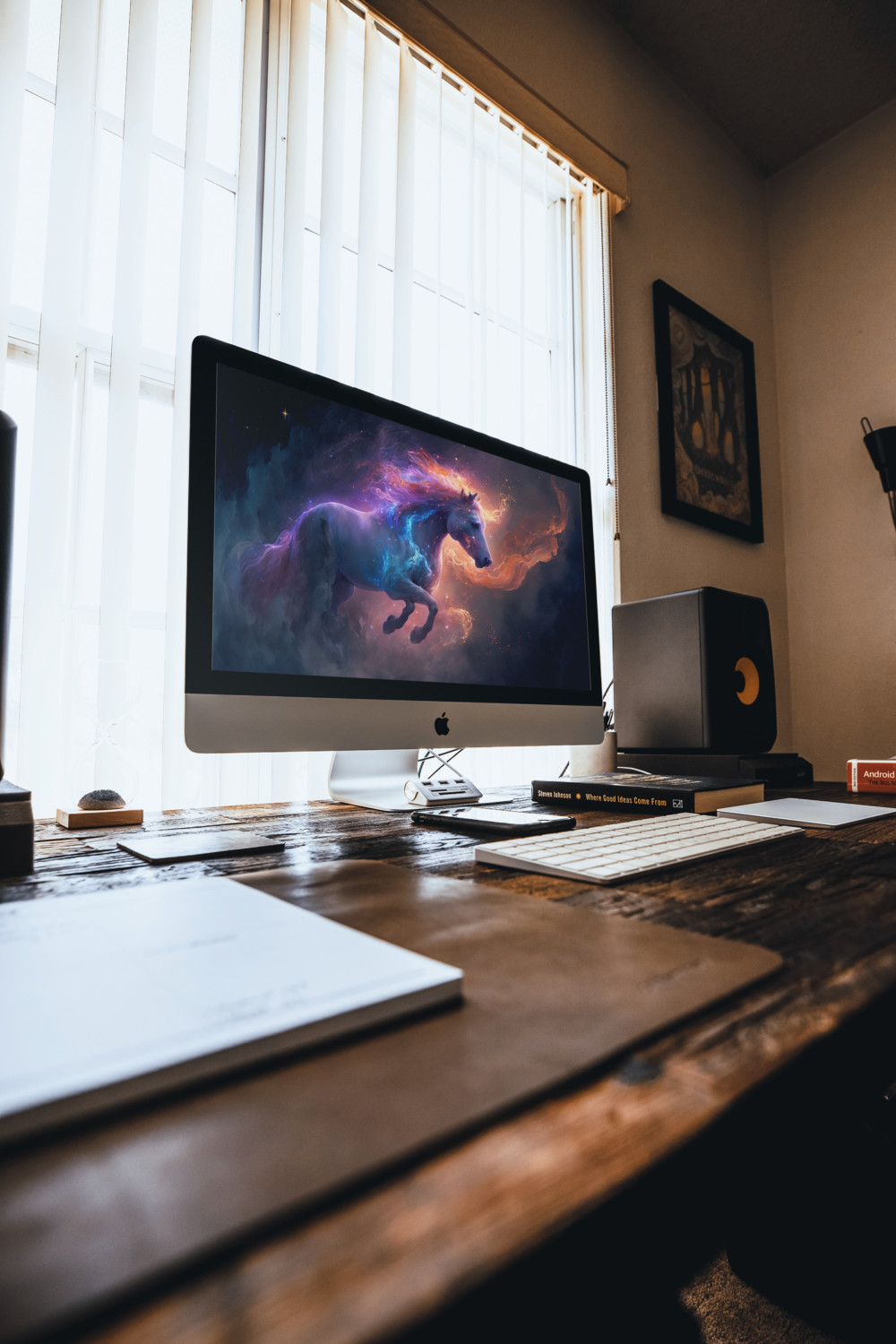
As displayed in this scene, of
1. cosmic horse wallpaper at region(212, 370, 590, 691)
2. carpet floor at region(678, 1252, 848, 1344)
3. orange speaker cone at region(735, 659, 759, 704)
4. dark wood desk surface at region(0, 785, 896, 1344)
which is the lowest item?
carpet floor at region(678, 1252, 848, 1344)

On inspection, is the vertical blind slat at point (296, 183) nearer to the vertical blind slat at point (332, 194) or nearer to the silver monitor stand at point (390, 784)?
the vertical blind slat at point (332, 194)

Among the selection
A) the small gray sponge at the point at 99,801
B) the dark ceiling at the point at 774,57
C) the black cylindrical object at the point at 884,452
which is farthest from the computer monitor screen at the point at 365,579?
the dark ceiling at the point at 774,57

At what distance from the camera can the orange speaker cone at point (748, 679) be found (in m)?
1.52

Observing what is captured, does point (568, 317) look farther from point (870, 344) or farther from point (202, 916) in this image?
point (202, 916)

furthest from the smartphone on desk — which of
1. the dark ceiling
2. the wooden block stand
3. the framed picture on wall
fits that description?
the dark ceiling

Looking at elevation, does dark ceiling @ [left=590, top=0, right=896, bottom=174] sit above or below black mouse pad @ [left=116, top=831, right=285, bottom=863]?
above

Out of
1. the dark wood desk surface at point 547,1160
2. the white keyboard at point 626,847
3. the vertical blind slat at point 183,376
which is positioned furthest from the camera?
the vertical blind slat at point 183,376

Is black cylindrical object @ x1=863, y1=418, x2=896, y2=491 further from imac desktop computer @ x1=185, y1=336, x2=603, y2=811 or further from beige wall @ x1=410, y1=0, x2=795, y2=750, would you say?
imac desktop computer @ x1=185, y1=336, x2=603, y2=811

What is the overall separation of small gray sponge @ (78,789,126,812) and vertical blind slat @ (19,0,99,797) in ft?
0.81

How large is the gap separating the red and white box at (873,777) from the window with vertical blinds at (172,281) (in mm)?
673

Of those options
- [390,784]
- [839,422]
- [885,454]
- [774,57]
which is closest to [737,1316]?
[390,784]

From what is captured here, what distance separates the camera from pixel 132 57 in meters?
1.19

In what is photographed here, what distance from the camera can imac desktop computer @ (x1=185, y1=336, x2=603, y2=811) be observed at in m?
0.77

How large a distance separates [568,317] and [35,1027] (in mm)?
2051
